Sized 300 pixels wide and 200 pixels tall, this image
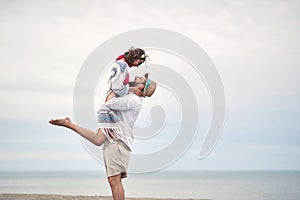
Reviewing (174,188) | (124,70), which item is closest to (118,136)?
(124,70)

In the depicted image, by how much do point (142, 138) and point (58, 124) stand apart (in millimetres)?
1312

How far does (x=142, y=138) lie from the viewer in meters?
5.46

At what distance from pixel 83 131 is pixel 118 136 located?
34 cm

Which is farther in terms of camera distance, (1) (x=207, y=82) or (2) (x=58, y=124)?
(1) (x=207, y=82)

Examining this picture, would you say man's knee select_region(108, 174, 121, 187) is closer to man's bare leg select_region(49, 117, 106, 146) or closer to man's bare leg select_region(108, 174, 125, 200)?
man's bare leg select_region(108, 174, 125, 200)

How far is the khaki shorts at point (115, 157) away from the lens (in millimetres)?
4516

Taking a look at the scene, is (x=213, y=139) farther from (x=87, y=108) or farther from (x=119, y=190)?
(x=119, y=190)

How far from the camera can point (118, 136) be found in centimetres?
453

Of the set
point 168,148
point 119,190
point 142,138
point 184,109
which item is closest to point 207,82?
point 184,109

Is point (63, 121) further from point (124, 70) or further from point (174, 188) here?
point (174, 188)

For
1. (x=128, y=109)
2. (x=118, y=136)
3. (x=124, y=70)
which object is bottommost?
(x=118, y=136)

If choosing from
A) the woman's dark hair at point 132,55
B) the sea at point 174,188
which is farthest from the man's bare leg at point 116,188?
the sea at point 174,188

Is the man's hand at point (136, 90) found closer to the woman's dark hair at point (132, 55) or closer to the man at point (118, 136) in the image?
the man at point (118, 136)

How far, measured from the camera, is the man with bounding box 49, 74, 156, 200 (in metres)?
4.45
